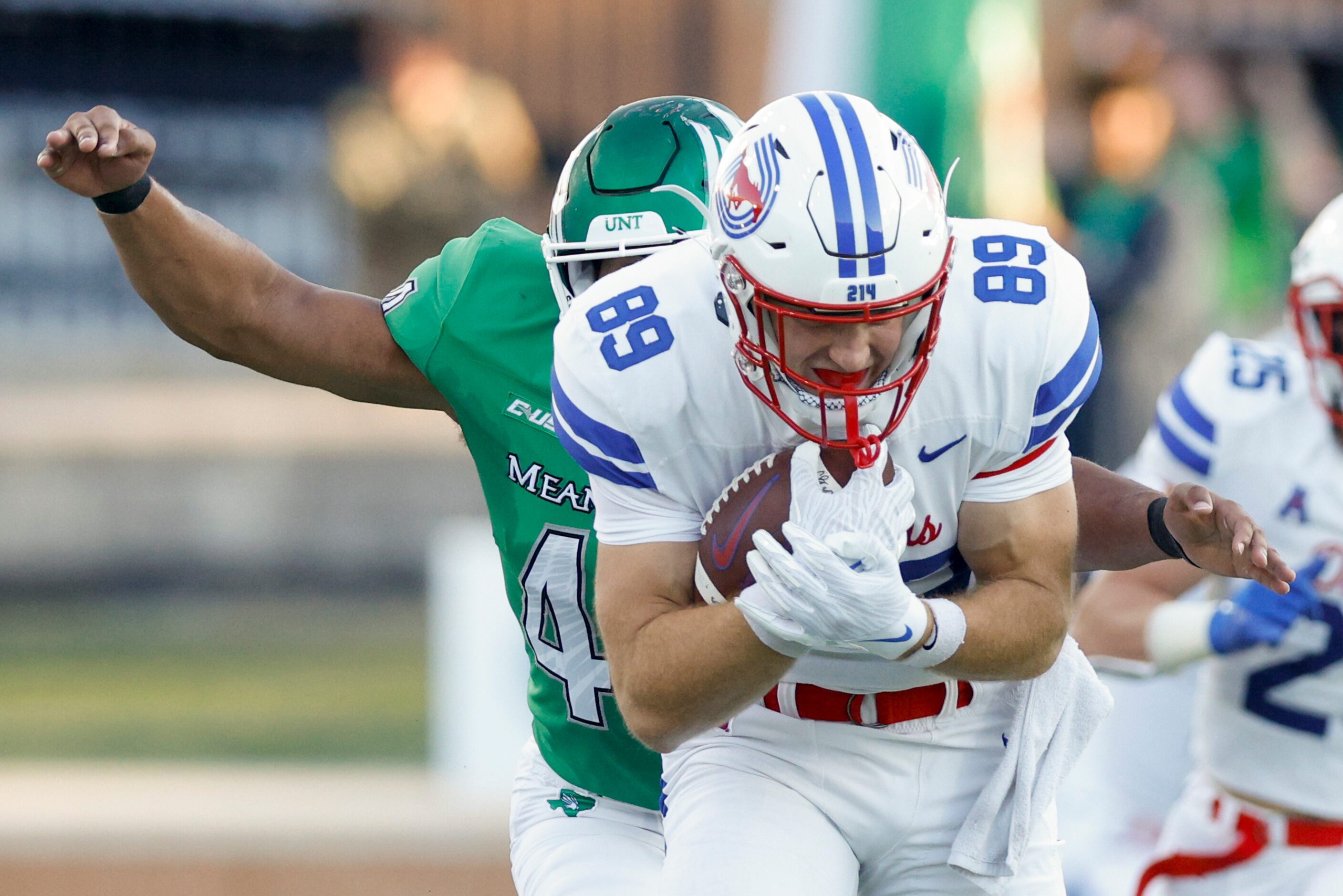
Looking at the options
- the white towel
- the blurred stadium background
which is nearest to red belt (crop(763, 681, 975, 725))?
the white towel

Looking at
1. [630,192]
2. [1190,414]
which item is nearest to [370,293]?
[1190,414]

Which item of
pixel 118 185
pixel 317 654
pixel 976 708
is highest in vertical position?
pixel 118 185

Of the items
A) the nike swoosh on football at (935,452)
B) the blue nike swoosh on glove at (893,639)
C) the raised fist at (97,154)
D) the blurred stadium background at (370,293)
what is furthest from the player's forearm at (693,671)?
the blurred stadium background at (370,293)

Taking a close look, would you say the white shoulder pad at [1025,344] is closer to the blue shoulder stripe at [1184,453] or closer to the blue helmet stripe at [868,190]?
the blue helmet stripe at [868,190]

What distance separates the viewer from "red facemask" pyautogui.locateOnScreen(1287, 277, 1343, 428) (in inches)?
157

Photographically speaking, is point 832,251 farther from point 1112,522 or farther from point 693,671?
point 1112,522

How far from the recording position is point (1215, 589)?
433 centimetres

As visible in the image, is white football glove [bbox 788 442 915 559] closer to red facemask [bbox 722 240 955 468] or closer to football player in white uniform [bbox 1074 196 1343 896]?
red facemask [bbox 722 240 955 468]

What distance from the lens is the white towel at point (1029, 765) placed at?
9.53 feet

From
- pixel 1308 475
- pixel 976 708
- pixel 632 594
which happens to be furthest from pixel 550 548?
pixel 1308 475

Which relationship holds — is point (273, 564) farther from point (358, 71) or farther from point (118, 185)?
point (118, 185)

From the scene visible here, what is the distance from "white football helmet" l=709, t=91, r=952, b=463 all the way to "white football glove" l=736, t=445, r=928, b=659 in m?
0.08

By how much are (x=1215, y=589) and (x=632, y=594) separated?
206cm

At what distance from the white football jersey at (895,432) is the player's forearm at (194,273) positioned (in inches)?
31.5
